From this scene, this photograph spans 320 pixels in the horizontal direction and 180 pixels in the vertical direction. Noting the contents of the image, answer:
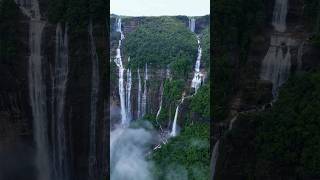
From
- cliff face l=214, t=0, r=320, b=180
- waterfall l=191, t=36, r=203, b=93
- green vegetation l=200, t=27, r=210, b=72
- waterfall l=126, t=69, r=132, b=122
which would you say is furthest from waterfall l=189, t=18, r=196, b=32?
cliff face l=214, t=0, r=320, b=180

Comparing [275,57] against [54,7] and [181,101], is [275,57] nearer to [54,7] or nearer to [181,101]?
[54,7]

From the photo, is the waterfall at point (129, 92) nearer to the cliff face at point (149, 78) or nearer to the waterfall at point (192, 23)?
the cliff face at point (149, 78)

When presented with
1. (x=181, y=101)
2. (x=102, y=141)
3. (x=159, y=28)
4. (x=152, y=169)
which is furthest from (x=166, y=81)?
(x=102, y=141)

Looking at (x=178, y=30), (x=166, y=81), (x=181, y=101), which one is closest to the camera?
(x=181, y=101)

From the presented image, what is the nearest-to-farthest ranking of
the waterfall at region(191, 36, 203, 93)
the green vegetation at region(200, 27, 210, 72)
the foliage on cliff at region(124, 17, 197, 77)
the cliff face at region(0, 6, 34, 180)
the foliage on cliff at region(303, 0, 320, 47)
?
1. the foliage on cliff at region(303, 0, 320, 47)
2. the cliff face at region(0, 6, 34, 180)
3. the waterfall at region(191, 36, 203, 93)
4. the green vegetation at region(200, 27, 210, 72)
5. the foliage on cliff at region(124, 17, 197, 77)

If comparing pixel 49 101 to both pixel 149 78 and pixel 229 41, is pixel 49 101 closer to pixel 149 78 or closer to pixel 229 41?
pixel 229 41

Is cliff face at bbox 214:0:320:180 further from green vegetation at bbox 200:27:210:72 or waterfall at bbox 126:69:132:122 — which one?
green vegetation at bbox 200:27:210:72
